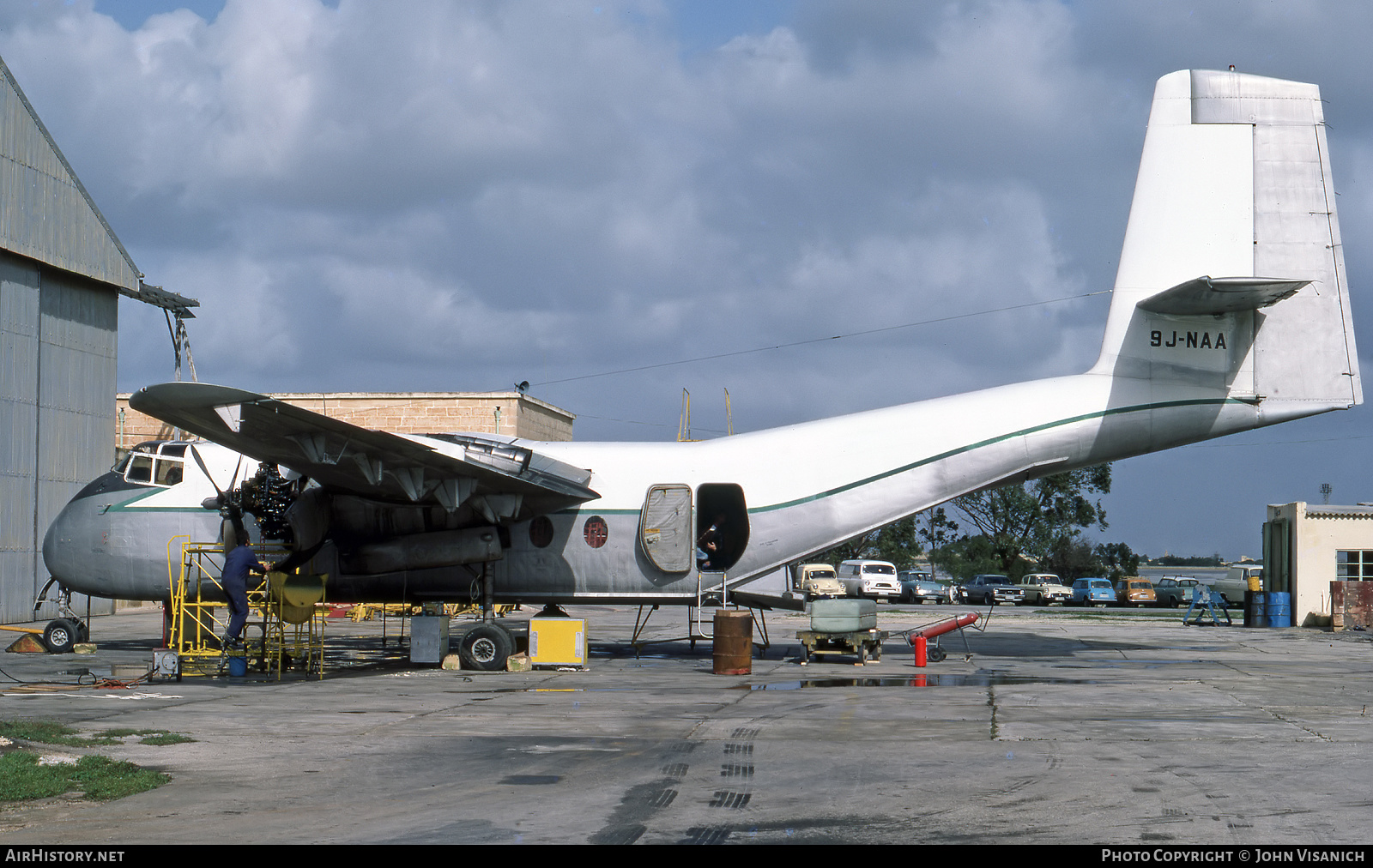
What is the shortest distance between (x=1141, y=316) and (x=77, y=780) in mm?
17454

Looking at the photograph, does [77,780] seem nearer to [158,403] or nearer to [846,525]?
[158,403]

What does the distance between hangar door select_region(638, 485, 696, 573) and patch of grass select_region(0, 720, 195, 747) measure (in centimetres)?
942

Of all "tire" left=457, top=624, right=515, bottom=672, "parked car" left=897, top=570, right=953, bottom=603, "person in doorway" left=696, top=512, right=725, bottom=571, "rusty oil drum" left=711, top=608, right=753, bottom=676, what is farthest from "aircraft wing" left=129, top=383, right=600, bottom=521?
"parked car" left=897, top=570, right=953, bottom=603

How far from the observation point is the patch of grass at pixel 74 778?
889cm

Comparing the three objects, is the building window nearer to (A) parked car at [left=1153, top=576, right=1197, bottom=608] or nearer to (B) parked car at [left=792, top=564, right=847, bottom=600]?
(B) parked car at [left=792, top=564, right=847, bottom=600]

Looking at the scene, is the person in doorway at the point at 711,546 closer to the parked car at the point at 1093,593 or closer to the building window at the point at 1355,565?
the building window at the point at 1355,565

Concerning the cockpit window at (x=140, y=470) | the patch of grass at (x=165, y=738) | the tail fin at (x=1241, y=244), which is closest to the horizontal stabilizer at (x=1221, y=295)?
the tail fin at (x=1241, y=244)

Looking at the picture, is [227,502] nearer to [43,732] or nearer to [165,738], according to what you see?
[43,732]

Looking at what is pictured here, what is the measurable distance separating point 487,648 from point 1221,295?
44.1 feet

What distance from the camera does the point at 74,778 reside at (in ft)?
30.8

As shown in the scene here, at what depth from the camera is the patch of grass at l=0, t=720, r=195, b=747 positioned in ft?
36.7

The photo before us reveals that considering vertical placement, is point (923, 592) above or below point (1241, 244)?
below

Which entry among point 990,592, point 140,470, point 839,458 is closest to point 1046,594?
point 990,592

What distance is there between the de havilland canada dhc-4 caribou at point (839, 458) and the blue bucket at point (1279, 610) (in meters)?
20.0
